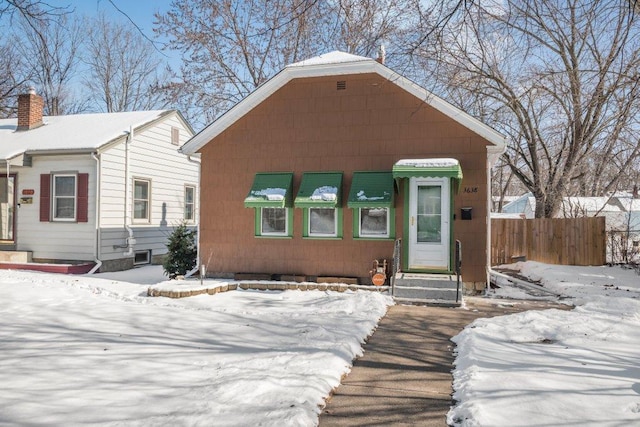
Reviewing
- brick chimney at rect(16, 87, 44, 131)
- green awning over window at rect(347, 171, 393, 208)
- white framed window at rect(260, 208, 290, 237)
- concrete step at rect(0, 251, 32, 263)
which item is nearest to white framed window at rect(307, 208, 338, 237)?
white framed window at rect(260, 208, 290, 237)

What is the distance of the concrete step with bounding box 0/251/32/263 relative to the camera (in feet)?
42.2

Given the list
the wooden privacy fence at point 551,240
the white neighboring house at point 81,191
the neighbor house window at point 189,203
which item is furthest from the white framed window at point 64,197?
the wooden privacy fence at point 551,240

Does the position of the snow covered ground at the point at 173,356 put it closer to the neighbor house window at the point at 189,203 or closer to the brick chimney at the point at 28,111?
the neighbor house window at the point at 189,203

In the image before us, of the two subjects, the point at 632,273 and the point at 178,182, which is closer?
the point at 632,273

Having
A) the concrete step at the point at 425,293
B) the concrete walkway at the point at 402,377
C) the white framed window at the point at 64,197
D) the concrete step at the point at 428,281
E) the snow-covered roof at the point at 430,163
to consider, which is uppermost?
the snow-covered roof at the point at 430,163

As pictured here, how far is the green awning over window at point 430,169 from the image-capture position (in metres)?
9.01

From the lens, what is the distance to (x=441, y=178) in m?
9.88

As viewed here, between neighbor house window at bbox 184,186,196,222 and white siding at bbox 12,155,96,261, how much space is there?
454cm

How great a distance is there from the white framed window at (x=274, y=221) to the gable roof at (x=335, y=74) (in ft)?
7.99

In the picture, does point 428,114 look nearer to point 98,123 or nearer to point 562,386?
point 562,386

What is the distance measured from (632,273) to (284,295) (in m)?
10.2

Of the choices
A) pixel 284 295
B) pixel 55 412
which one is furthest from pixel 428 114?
pixel 55 412

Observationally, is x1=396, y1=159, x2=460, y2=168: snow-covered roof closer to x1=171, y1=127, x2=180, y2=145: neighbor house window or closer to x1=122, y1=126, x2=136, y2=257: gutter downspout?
x1=122, y1=126, x2=136, y2=257: gutter downspout

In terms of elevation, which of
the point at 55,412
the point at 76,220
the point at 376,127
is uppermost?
the point at 376,127
